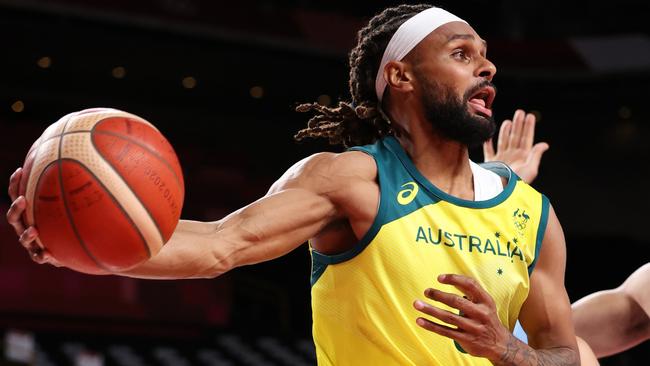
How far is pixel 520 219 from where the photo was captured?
108 inches

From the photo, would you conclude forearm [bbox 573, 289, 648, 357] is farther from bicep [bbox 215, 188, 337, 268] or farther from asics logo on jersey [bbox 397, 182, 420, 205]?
bicep [bbox 215, 188, 337, 268]

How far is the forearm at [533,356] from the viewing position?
93.4 inches

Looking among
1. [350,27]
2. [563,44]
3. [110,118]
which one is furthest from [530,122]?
[563,44]

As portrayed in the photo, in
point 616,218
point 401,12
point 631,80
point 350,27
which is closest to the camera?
point 401,12

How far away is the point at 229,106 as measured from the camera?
11.8 meters

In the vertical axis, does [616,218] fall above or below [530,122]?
below

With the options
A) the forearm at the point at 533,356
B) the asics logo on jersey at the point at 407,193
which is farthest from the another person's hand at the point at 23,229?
the forearm at the point at 533,356

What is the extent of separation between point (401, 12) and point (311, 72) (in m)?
7.94

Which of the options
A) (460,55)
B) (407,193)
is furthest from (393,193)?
(460,55)

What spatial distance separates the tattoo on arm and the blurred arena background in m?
5.86

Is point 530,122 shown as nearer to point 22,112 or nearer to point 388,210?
point 388,210

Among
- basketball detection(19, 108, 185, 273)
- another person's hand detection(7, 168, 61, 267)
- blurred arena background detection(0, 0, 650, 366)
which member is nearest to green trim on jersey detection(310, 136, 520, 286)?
basketball detection(19, 108, 185, 273)

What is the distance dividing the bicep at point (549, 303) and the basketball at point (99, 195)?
1110mm

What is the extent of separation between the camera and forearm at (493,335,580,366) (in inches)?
93.4
